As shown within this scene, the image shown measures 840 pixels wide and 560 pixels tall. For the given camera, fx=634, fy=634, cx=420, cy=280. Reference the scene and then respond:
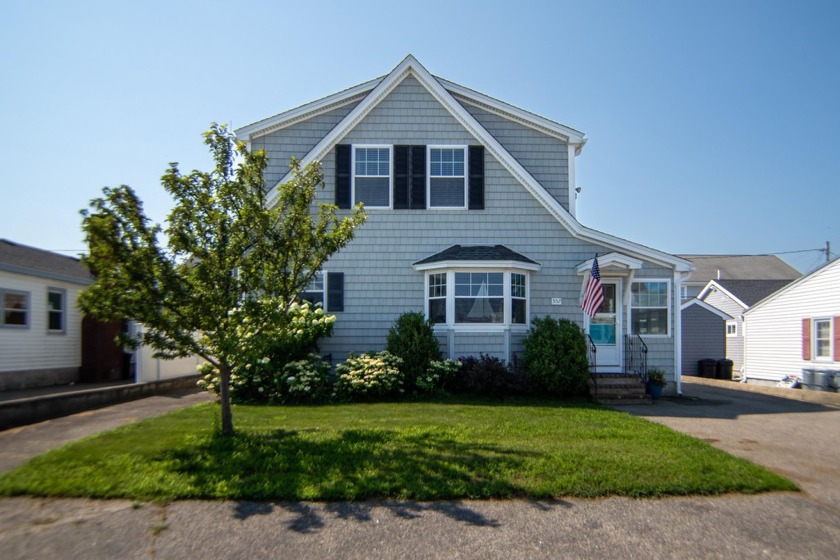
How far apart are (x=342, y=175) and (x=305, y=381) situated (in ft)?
17.7

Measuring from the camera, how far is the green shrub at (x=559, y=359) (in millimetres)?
13797

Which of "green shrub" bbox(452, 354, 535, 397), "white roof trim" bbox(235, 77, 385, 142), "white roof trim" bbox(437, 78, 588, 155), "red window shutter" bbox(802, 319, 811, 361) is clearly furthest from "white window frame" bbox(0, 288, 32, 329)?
"red window shutter" bbox(802, 319, 811, 361)

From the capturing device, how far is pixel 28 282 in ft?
52.6

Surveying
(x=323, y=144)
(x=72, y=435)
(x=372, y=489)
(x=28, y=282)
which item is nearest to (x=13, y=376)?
(x=28, y=282)

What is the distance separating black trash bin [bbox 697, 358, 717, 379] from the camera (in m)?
27.0

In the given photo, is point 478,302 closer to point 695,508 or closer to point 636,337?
point 636,337

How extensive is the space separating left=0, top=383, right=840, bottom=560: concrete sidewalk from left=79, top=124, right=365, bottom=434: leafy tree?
8.57 ft

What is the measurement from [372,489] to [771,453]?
5.76 meters

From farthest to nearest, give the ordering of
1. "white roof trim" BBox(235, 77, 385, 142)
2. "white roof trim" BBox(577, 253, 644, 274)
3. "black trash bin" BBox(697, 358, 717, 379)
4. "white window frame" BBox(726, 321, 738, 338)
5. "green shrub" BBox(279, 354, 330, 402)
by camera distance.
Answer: "white window frame" BBox(726, 321, 738, 338) < "black trash bin" BBox(697, 358, 717, 379) < "white roof trim" BBox(235, 77, 385, 142) < "white roof trim" BBox(577, 253, 644, 274) < "green shrub" BBox(279, 354, 330, 402)

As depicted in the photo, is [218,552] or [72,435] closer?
[218,552]

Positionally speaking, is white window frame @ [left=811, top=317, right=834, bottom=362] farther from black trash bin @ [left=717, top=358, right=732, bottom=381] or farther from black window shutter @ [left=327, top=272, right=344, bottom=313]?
black window shutter @ [left=327, top=272, right=344, bottom=313]

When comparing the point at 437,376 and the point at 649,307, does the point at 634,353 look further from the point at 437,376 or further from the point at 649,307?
the point at 437,376

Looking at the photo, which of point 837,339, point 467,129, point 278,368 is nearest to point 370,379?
point 278,368

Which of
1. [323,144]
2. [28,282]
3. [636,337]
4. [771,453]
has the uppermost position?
[323,144]
